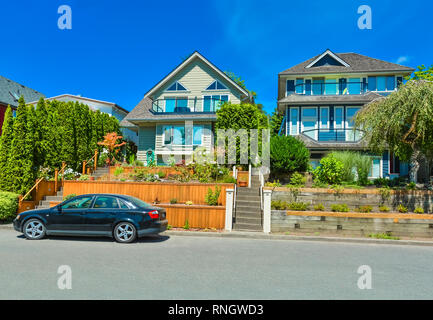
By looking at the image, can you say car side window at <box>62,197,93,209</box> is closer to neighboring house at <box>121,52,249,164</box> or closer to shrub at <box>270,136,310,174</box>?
shrub at <box>270,136,310,174</box>

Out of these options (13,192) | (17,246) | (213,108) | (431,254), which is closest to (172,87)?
(213,108)

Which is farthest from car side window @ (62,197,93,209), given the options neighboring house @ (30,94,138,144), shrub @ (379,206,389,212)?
neighboring house @ (30,94,138,144)

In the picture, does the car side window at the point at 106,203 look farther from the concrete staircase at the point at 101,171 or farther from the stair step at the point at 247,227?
the concrete staircase at the point at 101,171

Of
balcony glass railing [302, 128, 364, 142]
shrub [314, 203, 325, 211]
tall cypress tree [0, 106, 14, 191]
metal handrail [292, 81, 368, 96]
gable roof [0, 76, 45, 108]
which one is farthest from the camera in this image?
gable roof [0, 76, 45, 108]

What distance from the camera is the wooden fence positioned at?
1333 centimetres

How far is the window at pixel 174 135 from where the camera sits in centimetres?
2336

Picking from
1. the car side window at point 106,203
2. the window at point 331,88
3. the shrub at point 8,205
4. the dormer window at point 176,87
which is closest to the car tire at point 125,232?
the car side window at point 106,203

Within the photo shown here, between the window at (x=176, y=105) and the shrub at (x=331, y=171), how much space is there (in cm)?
1183

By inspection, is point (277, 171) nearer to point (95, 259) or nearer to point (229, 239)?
point (229, 239)

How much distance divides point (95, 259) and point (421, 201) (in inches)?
509

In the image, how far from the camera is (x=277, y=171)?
57.6 ft

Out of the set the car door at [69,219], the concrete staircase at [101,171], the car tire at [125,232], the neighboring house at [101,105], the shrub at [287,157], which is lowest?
the car tire at [125,232]

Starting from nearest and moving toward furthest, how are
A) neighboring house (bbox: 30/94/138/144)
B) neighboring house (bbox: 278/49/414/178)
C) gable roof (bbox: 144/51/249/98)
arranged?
neighboring house (bbox: 278/49/414/178)
gable roof (bbox: 144/51/249/98)
neighboring house (bbox: 30/94/138/144)

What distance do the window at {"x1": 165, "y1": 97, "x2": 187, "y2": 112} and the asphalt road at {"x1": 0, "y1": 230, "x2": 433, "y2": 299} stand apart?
15372mm
